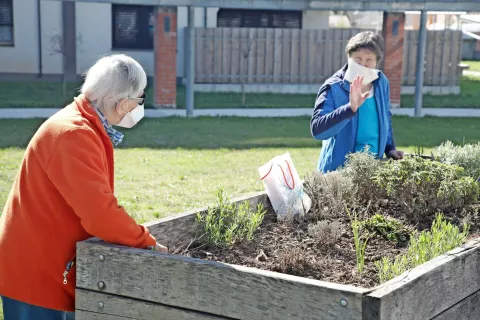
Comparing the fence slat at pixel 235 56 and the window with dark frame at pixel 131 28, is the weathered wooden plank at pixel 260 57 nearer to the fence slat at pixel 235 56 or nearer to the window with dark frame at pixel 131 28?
the fence slat at pixel 235 56

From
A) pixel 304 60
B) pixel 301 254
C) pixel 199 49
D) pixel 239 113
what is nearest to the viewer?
pixel 301 254

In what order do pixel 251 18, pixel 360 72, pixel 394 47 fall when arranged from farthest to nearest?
pixel 251 18 → pixel 394 47 → pixel 360 72

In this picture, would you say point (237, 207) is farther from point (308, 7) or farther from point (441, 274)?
point (308, 7)

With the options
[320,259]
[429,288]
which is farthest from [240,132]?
[429,288]

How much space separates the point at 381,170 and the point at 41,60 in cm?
2085

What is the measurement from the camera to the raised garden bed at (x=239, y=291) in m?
2.69

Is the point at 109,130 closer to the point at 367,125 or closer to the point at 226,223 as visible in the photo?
the point at 226,223

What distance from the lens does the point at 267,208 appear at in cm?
450

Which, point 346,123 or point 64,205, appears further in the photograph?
point 346,123

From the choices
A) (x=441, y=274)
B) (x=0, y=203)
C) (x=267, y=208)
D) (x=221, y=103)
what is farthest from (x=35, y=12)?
(x=441, y=274)

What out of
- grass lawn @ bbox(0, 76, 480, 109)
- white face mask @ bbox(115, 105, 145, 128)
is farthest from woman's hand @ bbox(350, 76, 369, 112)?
grass lawn @ bbox(0, 76, 480, 109)

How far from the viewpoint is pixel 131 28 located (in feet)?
80.7

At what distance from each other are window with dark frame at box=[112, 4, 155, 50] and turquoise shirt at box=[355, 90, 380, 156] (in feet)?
65.4

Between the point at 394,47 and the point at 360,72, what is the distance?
14.6 meters
